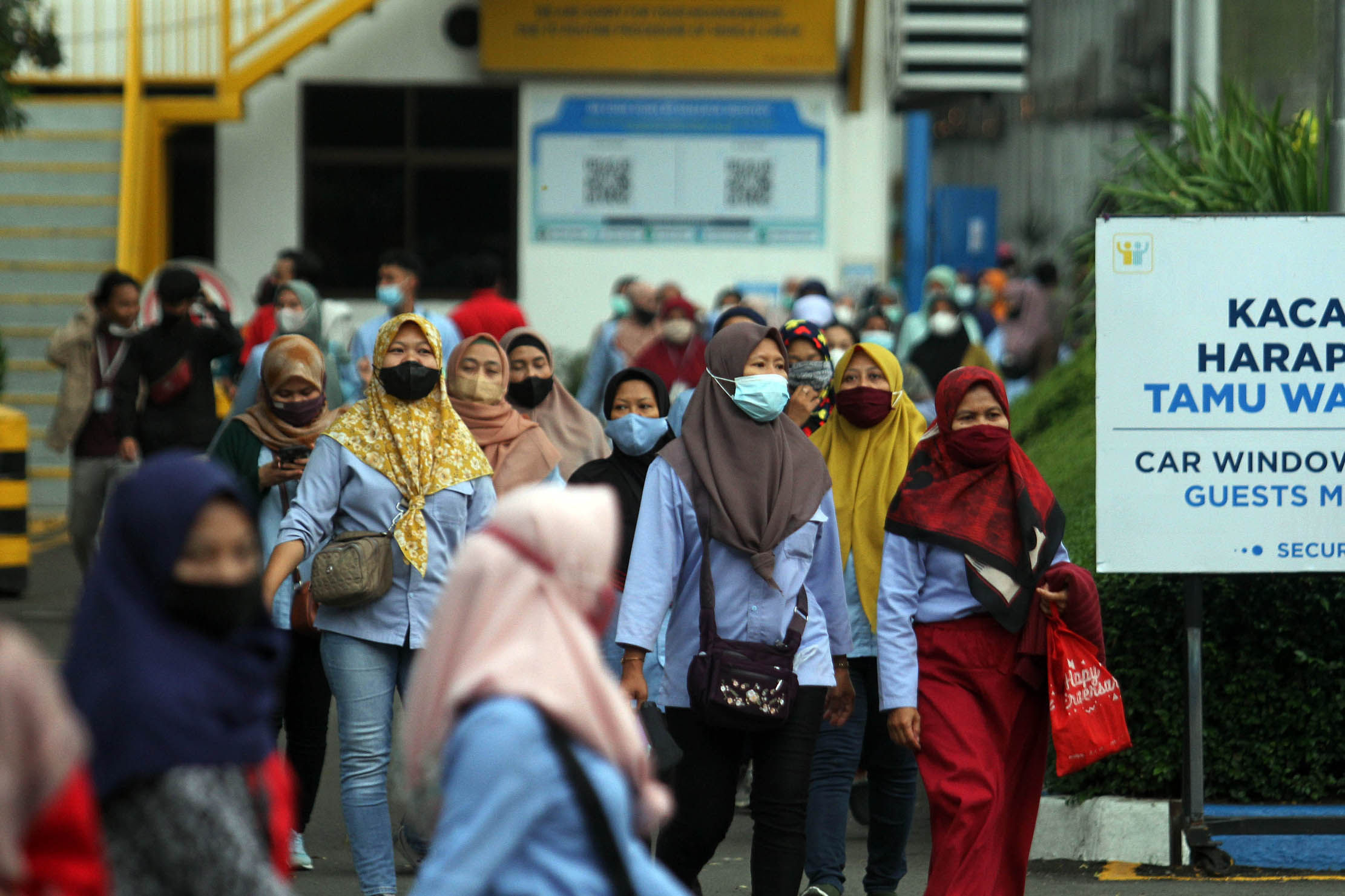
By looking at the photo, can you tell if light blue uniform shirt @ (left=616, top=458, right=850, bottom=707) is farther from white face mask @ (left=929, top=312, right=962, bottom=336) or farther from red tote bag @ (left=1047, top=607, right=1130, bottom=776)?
white face mask @ (left=929, top=312, right=962, bottom=336)

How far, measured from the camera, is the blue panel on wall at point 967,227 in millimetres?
23656

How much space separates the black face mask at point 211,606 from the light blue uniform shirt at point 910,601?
2555 millimetres

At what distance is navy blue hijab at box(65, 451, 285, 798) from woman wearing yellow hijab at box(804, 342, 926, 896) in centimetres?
300

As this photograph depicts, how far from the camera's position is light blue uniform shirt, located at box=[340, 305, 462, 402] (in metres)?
8.52

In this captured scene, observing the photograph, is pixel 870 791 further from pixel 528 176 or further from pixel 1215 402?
pixel 528 176

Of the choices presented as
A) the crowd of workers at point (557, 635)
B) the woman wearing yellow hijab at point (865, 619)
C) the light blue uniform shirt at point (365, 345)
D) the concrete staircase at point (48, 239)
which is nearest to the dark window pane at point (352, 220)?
the concrete staircase at point (48, 239)

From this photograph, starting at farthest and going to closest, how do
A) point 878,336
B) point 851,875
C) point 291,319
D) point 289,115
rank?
point 289,115 → point 878,336 → point 291,319 → point 851,875

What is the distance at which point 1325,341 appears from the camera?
19.2ft

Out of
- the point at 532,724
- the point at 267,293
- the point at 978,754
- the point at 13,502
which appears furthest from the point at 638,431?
the point at 13,502

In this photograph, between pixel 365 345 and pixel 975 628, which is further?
pixel 365 345

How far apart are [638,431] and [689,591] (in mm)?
1006

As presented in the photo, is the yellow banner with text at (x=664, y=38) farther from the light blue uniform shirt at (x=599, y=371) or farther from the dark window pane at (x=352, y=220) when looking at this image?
the light blue uniform shirt at (x=599, y=371)

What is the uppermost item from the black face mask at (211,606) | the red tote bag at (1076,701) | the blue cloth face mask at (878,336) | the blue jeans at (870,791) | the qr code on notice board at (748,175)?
the qr code on notice board at (748,175)

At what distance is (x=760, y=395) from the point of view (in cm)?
509
